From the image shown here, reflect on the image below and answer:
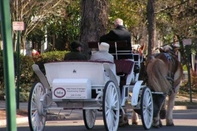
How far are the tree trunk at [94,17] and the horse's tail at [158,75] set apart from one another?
6.00 meters

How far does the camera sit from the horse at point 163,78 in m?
14.8

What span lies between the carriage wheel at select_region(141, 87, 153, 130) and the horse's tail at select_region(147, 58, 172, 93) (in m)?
0.42

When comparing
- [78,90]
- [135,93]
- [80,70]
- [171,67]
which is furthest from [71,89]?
[171,67]

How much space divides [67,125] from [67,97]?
158 inches

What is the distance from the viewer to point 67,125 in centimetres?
1655

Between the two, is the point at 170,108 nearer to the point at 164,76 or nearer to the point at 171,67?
the point at 171,67

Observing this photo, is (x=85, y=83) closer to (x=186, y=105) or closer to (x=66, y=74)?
(x=66, y=74)

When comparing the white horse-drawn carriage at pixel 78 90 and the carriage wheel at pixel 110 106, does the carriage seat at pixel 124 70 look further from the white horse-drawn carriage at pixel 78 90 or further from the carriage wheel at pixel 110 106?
the carriage wheel at pixel 110 106

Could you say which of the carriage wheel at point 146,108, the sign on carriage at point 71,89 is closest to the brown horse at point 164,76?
the carriage wheel at point 146,108

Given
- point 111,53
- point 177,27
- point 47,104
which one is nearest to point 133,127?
point 111,53

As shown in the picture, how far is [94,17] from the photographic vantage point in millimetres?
20766

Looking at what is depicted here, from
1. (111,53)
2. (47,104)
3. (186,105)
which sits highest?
(111,53)

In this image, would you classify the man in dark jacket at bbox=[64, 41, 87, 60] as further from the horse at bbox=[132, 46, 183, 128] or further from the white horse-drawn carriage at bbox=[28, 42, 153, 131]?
the horse at bbox=[132, 46, 183, 128]

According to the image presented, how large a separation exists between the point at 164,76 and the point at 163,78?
0.05 m
